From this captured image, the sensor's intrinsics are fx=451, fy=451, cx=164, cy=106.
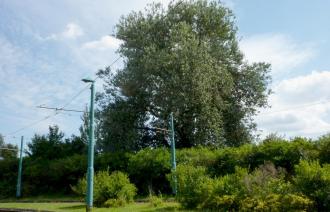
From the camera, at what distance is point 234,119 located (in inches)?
1551

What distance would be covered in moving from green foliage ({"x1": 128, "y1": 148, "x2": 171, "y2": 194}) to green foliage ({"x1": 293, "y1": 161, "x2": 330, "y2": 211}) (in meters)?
15.9

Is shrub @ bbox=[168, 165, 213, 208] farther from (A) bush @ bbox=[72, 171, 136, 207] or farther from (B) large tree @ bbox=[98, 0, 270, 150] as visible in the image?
(B) large tree @ bbox=[98, 0, 270, 150]

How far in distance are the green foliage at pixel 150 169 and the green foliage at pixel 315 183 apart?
52.2ft

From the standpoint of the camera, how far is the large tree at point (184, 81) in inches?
1412

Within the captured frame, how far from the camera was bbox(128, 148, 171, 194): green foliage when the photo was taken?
32469 millimetres

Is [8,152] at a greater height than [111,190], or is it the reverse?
[8,152]

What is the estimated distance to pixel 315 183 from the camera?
16.4 meters

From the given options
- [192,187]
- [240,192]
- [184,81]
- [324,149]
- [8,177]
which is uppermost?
[184,81]

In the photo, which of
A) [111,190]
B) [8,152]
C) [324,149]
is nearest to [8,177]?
[111,190]

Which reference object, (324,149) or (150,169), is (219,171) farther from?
(324,149)

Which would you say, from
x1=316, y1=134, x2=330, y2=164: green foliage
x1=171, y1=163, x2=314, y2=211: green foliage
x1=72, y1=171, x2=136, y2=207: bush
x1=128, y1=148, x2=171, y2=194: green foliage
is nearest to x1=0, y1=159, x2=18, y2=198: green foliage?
x1=128, y1=148, x2=171, y2=194: green foliage

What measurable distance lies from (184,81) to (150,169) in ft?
24.7

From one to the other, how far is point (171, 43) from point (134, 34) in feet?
12.3

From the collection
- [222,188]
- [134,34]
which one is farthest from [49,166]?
[222,188]
